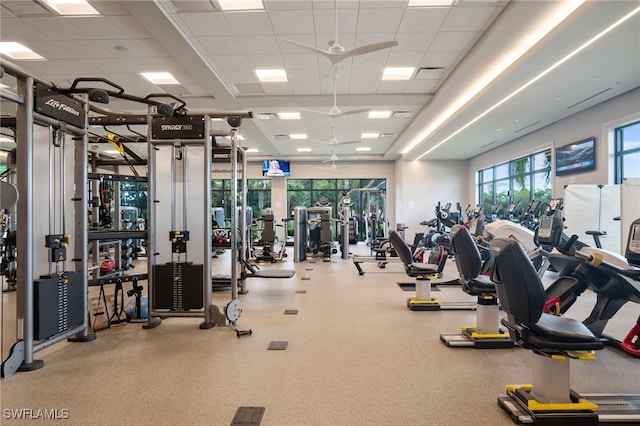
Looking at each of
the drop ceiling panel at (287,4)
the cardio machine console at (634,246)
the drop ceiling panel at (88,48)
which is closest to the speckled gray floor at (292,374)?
the cardio machine console at (634,246)

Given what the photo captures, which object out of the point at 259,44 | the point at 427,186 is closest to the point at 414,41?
the point at 259,44

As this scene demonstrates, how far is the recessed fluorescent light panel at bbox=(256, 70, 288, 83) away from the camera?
6.72m

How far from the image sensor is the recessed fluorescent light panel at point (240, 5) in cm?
454

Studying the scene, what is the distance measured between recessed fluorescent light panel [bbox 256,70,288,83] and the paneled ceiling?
0.14m

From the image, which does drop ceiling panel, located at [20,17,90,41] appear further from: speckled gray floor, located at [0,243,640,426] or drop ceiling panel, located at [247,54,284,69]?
speckled gray floor, located at [0,243,640,426]

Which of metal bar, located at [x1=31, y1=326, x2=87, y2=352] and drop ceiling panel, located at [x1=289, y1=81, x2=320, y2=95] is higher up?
drop ceiling panel, located at [x1=289, y1=81, x2=320, y2=95]

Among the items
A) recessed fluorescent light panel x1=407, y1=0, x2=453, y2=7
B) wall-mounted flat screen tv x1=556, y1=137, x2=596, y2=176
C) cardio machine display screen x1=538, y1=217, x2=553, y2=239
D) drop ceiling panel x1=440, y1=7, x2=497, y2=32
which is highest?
recessed fluorescent light panel x1=407, y1=0, x2=453, y2=7

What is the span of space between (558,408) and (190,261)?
3495 mm

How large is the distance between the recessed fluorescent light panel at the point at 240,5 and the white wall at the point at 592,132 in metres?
7.01

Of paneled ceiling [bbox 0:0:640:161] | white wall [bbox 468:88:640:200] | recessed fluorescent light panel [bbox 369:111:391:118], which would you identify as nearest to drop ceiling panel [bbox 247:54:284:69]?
paneled ceiling [bbox 0:0:640:161]

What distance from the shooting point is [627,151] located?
6.82 meters

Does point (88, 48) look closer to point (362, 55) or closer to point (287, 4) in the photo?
point (287, 4)

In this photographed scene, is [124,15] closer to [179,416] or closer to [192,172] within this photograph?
[192,172]

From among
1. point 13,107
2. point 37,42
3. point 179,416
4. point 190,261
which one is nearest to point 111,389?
point 179,416
